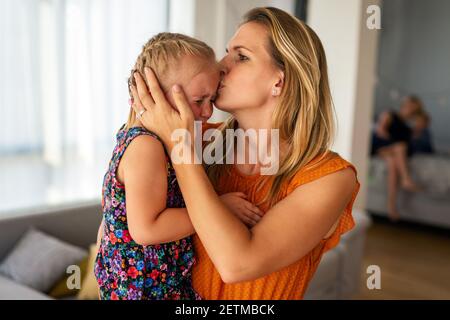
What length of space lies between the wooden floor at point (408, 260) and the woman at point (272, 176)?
8.56 feet

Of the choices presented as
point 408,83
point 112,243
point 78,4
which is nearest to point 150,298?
point 112,243

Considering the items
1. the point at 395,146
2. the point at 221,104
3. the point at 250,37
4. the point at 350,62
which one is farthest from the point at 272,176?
the point at 395,146

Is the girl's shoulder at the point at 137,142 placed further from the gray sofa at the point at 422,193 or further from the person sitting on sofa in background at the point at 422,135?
the person sitting on sofa in background at the point at 422,135

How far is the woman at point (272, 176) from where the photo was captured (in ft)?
3.27

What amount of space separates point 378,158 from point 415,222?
746mm

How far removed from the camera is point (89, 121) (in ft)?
10.9

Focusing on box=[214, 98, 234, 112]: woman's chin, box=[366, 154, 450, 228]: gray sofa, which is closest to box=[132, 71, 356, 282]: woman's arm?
box=[214, 98, 234, 112]: woman's chin

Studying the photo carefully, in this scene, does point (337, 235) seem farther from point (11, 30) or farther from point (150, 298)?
point (11, 30)

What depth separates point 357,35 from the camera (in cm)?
344

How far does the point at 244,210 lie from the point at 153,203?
20 cm

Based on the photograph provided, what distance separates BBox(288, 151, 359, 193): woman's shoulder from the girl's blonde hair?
32 cm

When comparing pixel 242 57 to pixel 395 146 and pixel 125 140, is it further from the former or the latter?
pixel 395 146

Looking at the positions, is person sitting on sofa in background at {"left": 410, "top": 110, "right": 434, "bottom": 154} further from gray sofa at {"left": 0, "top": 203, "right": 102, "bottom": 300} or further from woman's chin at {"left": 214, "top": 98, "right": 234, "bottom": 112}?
woman's chin at {"left": 214, "top": 98, "right": 234, "bottom": 112}

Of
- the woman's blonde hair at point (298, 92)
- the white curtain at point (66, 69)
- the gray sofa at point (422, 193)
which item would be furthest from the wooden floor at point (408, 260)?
the woman's blonde hair at point (298, 92)
